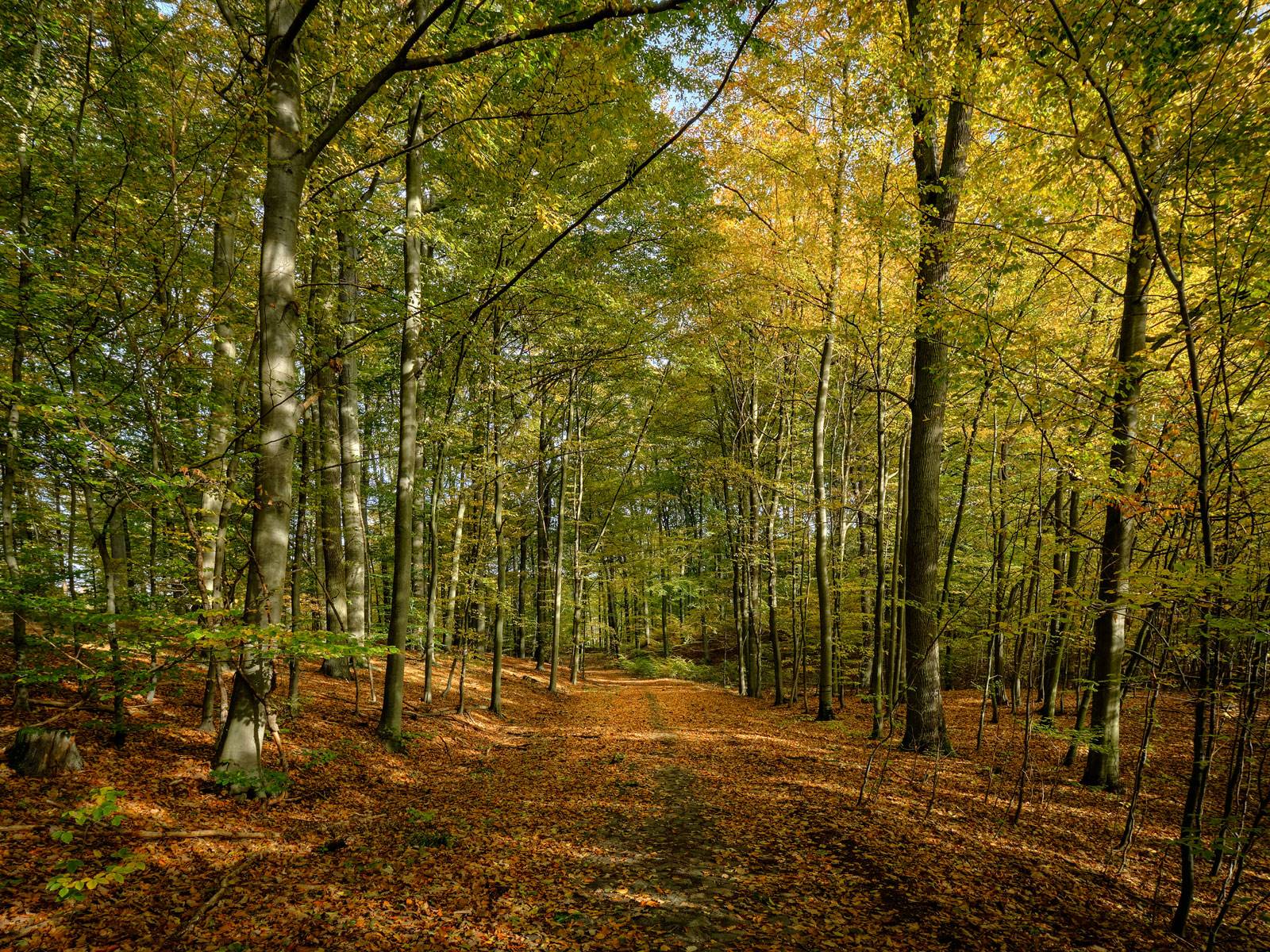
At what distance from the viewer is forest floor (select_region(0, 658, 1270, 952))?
135 inches

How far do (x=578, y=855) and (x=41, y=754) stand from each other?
4589 mm

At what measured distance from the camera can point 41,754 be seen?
430cm

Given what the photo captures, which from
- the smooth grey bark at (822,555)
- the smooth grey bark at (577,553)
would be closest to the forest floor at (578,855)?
the smooth grey bark at (822,555)

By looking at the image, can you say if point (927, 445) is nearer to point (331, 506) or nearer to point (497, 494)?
point (497, 494)

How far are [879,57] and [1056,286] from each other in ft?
18.0

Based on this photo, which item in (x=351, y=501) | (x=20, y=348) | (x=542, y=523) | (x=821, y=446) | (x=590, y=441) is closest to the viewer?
(x=20, y=348)

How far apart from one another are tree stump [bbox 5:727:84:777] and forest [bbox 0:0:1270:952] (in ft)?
0.14

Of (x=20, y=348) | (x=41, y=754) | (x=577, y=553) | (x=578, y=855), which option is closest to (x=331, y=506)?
(x=20, y=348)

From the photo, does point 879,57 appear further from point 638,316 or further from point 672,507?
point 672,507

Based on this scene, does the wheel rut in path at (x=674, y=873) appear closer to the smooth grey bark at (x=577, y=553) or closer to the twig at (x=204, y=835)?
the twig at (x=204, y=835)

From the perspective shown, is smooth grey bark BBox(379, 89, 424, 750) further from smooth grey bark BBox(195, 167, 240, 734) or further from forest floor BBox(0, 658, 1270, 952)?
smooth grey bark BBox(195, 167, 240, 734)

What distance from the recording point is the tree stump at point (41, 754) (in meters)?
4.23

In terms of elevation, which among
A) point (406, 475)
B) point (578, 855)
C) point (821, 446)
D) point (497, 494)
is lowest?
point (578, 855)

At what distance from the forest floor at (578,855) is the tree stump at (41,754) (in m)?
0.14
